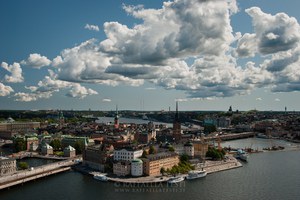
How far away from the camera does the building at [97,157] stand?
4834 cm

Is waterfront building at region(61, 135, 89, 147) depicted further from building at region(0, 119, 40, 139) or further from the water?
building at region(0, 119, 40, 139)

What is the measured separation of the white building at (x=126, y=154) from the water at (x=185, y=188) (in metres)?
5.57

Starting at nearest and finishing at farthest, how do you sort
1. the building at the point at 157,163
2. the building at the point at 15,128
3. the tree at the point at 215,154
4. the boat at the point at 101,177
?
the boat at the point at 101,177 < the building at the point at 157,163 < the tree at the point at 215,154 < the building at the point at 15,128

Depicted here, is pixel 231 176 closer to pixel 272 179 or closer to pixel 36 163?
pixel 272 179

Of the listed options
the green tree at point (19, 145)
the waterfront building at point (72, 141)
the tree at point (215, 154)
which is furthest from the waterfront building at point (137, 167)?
the green tree at point (19, 145)

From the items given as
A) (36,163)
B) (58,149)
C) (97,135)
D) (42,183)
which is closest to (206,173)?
(42,183)

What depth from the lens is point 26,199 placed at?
3475 centimetres

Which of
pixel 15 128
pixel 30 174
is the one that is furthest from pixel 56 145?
pixel 15 128

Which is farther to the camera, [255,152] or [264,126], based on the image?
[264,126]

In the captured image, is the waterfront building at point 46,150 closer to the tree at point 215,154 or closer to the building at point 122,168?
the building at point 122,168

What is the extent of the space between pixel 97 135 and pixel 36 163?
30.4m

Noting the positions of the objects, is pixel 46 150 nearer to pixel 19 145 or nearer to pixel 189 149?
pixel 19 145

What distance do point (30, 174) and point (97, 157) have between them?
8.99m

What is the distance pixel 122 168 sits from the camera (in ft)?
146
